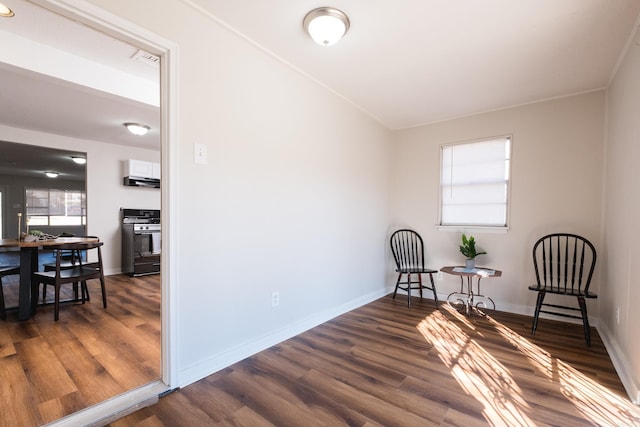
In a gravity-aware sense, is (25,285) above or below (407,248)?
below

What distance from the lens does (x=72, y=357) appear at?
2141 mm

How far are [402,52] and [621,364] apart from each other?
8.76 feet

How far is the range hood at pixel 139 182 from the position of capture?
17.3ft

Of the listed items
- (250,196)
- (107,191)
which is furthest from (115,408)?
(107,191)

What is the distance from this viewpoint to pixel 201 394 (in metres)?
1.71

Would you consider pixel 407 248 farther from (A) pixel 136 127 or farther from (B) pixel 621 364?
(A) pixel 136 127

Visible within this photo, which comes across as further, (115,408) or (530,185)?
(530,185)

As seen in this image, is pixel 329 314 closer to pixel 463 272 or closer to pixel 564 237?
pixel 463 272

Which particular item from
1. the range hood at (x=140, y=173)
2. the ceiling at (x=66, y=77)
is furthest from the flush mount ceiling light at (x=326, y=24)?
the range hood at (x=140, y=173)

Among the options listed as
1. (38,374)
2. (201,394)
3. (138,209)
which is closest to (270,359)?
(201,394)

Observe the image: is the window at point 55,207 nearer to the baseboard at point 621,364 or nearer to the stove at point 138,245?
the stove at point 138,245

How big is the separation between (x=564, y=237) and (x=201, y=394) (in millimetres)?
3573

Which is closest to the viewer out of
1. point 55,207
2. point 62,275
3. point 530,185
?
point 62,275

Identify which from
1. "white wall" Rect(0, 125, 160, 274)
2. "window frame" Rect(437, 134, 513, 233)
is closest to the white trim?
"window frame" Rect(437, 134, 513, 233)
